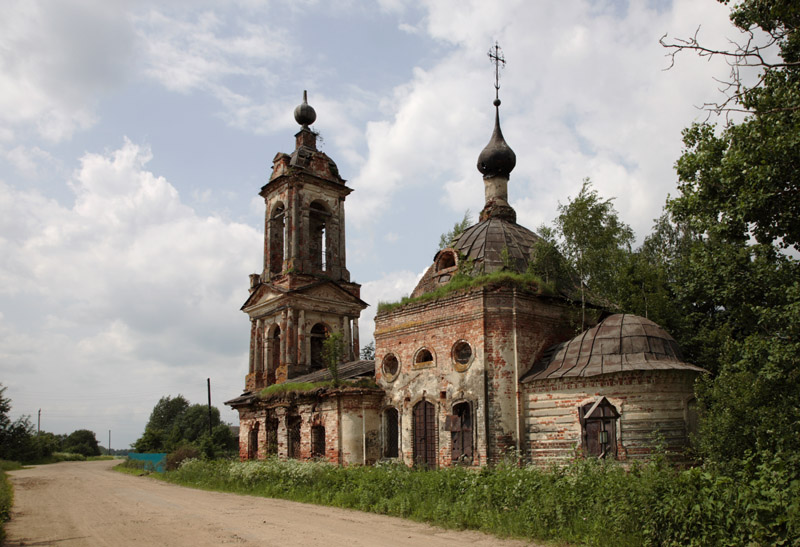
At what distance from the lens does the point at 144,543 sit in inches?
384

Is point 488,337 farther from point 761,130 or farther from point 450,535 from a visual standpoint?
point 761,130

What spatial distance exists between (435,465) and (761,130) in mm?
10577

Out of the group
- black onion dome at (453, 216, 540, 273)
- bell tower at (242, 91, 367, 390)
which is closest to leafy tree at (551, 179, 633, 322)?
black onion dome at (453, 216, 540, 273)

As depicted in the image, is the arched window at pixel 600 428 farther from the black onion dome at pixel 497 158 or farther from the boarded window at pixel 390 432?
the black onion dome at pixel 497 158

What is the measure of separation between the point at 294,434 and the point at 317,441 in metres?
1.82

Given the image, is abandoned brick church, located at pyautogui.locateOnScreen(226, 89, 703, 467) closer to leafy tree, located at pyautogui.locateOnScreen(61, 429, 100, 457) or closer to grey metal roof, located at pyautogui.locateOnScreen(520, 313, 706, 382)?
grey metal roof, located at pyautogui.locateOnScreen(520, 313, 706, 382)

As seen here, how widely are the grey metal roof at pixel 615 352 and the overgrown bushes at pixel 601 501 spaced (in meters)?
3.14

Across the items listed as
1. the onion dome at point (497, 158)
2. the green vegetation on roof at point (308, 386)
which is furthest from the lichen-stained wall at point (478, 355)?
the onion dome at point (497, 158)

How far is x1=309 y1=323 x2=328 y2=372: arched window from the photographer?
27500 mm

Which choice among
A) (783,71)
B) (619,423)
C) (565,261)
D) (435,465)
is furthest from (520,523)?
(565,261)

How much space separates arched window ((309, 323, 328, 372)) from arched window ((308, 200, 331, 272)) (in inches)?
117

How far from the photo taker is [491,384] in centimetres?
1520

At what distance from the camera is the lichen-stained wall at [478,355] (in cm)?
1502

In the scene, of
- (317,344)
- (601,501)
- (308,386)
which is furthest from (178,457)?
(601,501)
